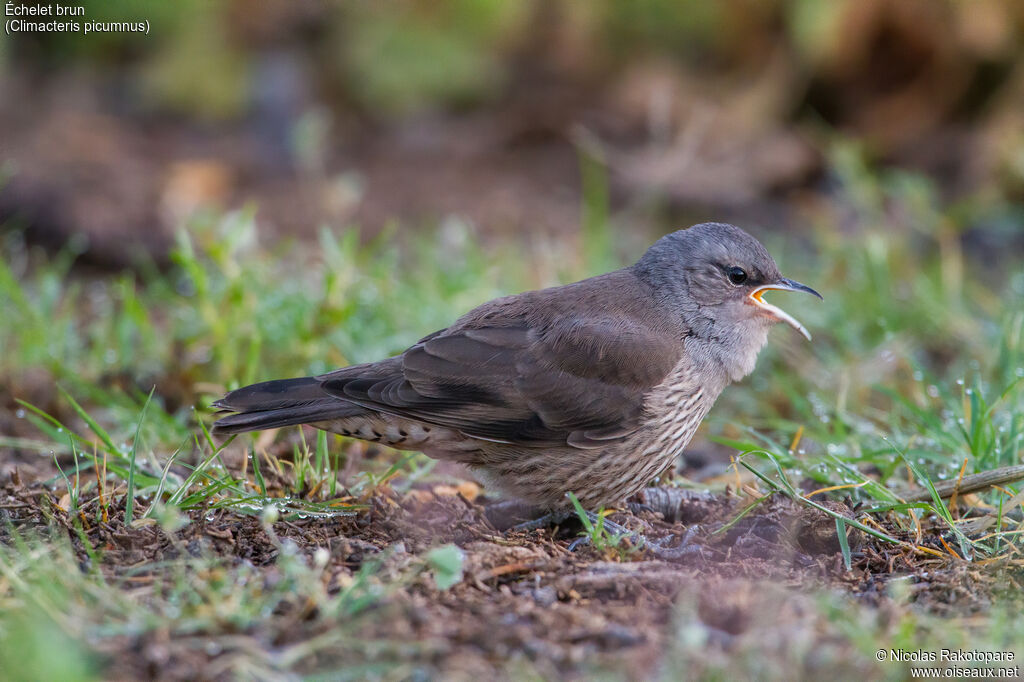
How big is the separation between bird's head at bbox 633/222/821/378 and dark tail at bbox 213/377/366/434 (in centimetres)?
137

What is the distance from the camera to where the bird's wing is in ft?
12.4

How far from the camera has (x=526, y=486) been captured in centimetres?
384

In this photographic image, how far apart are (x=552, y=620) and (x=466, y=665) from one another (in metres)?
0.31

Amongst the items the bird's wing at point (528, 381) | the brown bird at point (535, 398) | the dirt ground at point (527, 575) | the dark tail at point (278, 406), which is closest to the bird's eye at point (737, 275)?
Result: the brown bird at point (535, 398)

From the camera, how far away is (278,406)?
371 cm

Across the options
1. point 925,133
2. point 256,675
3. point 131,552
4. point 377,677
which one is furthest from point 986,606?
point 925,133

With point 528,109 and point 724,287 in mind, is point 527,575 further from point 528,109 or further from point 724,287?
point 528,109

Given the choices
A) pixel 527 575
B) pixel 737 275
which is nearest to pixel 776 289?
pixel 737 275

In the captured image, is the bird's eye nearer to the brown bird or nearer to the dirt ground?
the brown bird

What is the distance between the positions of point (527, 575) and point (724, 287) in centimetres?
168

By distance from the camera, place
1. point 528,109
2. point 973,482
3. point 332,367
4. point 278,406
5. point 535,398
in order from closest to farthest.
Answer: point 973,482 → point 278,406 → point 535,398 → point 332,367 → point 528,109

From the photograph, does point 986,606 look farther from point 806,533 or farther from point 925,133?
point 925,133

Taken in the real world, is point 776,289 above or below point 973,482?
above

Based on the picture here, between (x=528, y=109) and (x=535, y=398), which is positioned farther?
(x=528, y=109)
